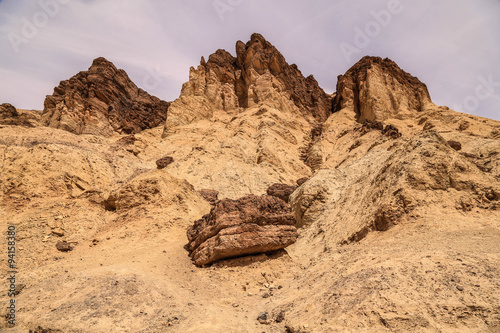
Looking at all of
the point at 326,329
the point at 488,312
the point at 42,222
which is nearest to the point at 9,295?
the point at 42,222

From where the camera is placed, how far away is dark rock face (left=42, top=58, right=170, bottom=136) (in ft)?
132

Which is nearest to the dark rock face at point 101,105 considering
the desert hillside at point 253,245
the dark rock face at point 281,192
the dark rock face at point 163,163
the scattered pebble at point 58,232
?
the desert hillside at point 253,245

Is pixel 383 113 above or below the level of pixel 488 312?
above

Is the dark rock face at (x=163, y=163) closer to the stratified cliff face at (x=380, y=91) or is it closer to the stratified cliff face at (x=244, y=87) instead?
the stratified cliff face at (x=244, y=87)

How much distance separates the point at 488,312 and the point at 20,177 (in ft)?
61.6

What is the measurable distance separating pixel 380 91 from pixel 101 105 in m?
47.6

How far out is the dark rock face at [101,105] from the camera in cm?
4022

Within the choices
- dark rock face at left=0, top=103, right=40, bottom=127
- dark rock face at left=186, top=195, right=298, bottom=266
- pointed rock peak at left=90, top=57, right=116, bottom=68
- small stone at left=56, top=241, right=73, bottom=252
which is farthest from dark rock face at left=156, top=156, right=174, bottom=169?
pointed rock peak at left=90, top=57, right=116, bottom=68

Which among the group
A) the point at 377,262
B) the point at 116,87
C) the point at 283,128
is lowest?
the point at 377,262

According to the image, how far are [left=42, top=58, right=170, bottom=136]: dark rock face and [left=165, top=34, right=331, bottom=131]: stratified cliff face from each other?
43.0 ft

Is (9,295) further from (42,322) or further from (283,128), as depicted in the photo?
(283,128)

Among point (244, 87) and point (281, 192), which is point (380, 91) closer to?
point (244, 87)

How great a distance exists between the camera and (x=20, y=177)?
536 inches

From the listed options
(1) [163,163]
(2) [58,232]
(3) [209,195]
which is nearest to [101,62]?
(1) [163,163]
